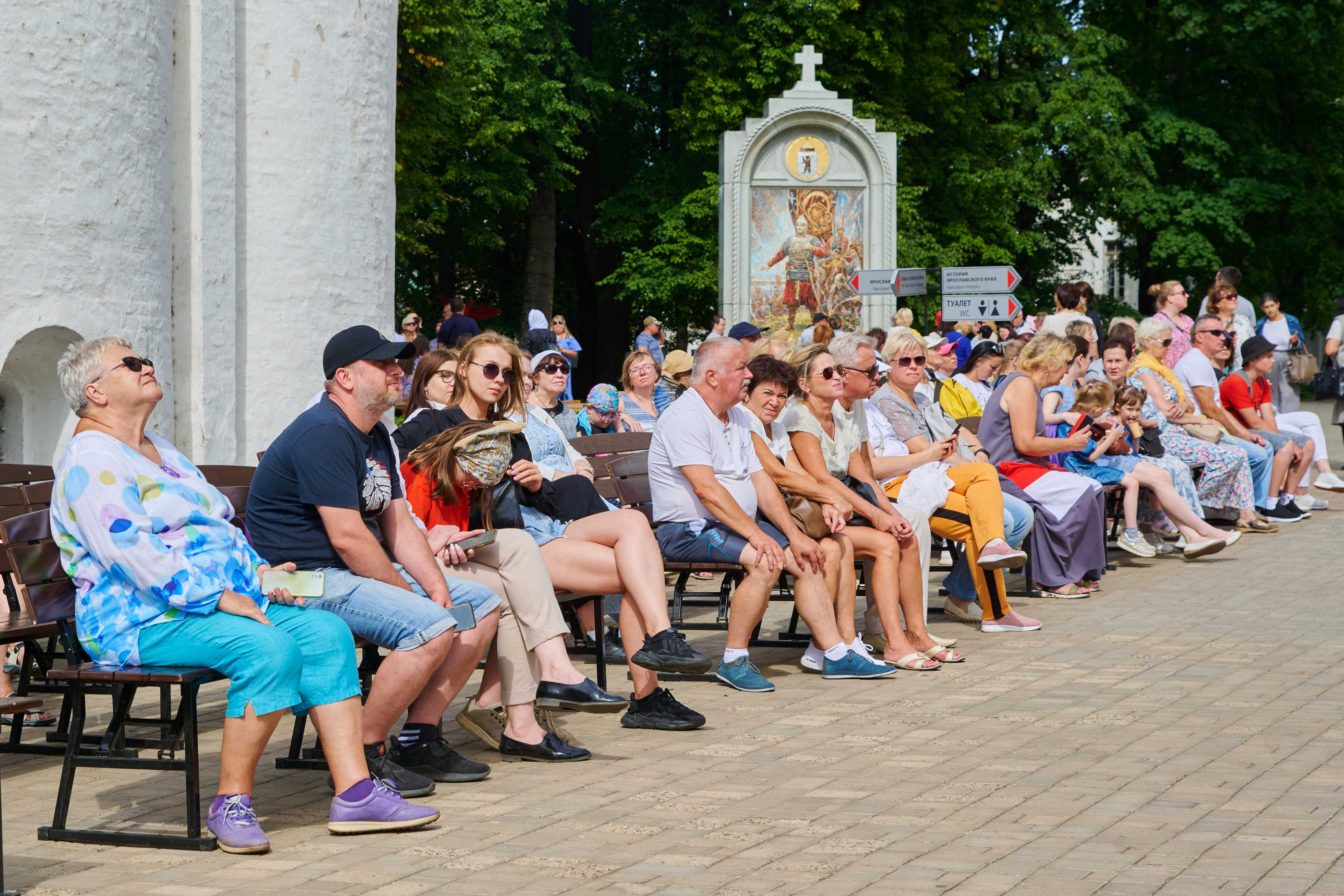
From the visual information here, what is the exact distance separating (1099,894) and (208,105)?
27.7ft

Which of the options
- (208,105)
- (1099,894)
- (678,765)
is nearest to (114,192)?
(208,105)

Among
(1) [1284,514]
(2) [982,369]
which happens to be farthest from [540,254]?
(2) [982,369]

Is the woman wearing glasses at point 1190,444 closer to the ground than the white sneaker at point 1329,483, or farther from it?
farther from it

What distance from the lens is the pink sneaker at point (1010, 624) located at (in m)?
9.16

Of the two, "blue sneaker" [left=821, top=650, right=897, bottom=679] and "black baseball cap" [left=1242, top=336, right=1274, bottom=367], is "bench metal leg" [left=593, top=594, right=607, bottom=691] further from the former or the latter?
"black baseball cap" [left=1242, top=336, right=1274, bottom=367]

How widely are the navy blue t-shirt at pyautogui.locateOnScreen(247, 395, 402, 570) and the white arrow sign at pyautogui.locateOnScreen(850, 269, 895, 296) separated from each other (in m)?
14.9

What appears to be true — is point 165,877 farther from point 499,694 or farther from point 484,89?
point 484,89

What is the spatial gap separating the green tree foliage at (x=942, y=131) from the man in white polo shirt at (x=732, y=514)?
23.9 metres

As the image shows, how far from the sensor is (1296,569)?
11.5 metres

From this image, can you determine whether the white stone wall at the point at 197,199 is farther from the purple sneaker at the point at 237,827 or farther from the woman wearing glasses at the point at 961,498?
the purple sneaker at the point at 237,827

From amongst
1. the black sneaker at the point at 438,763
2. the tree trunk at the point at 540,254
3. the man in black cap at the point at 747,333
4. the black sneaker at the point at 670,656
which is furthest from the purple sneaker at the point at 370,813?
the tree trunk at the point at 540,254

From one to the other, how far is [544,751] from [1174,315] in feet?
38.5

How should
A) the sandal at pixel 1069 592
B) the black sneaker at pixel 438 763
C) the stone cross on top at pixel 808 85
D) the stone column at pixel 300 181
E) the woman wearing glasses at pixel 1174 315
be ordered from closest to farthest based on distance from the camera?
the black sneaker at pixel 438 763 < the sandal at pixel 1069 592 < the stone column at pixel 300 181 < the woman wearing glasses at pixel 1174 315 < the stone cross on top at pixel 808 85

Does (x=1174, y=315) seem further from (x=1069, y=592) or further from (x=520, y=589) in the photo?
(x=520, y=589)
